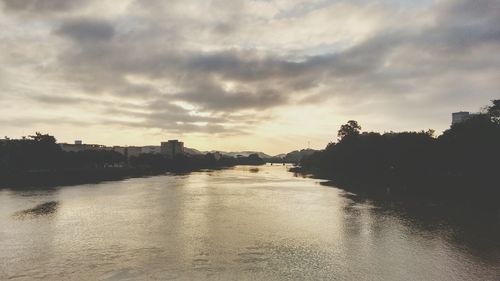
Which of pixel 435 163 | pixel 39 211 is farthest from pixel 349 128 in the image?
pixel 39 211

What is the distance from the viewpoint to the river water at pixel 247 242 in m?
27.8

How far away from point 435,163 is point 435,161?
3.59 ft

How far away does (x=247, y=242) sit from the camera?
36.3 metres

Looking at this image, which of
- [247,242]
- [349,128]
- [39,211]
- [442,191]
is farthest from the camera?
[349,128]

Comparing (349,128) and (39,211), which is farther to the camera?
(349,128)

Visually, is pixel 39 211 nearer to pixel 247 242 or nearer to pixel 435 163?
pixel 247 242

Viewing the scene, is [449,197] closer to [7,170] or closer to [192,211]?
[192,211]

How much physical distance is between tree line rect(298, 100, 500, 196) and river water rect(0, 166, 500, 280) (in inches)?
789

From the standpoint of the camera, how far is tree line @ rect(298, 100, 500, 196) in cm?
7556

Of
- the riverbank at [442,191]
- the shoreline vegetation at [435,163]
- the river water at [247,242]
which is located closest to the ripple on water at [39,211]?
the river water at [247,242]

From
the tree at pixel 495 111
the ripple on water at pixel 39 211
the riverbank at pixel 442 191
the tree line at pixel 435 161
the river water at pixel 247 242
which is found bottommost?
the river water at pixel 247 242

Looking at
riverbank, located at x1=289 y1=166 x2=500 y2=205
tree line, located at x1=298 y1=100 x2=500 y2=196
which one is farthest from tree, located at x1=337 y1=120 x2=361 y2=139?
riverbank, located at x1=289 y1=166 x2=500 y2=205

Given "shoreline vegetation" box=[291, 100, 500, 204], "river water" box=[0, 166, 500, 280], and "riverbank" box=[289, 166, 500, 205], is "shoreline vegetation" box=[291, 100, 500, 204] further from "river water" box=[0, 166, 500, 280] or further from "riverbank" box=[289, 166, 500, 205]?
"river water" box=[0, 166, 500, 280]

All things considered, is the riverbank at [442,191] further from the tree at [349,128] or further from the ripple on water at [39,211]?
the tree at [349,128]
